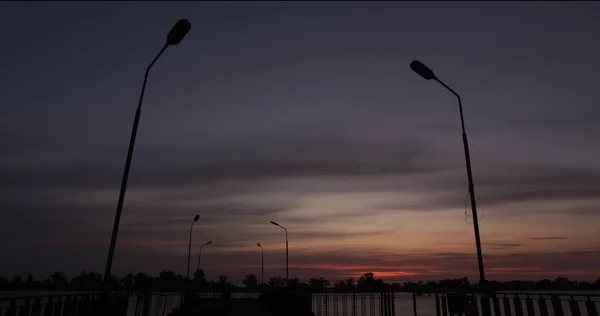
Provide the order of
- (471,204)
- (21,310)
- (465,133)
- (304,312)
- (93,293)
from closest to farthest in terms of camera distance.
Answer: (21,310) < (93,293) < (471,204) < (465,133) < (304,312)

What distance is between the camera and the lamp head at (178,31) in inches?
571

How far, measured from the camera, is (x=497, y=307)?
58.1 feet

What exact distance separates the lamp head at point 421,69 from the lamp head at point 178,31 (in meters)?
8.48

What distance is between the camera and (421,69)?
17984 millimetres

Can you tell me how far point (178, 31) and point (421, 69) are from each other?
30.1 ft

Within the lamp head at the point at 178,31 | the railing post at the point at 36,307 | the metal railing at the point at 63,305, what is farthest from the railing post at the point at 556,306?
the railing post at the point at 36,307

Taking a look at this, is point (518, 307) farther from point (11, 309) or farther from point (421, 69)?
point (11, 309)

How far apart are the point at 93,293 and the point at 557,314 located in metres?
18.8

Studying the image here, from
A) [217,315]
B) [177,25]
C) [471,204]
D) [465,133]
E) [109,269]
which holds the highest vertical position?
[177,25]

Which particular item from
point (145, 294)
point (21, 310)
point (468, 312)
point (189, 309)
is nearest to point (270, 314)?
point (189, 309)

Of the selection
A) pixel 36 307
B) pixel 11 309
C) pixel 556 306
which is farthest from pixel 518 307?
pixel 11 309

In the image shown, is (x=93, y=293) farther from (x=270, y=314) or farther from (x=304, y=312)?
(x=270, y=314)

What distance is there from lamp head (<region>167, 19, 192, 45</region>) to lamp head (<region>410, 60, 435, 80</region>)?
848 cm

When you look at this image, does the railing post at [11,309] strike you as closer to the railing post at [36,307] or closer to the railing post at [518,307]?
the railing post at [36,307]
